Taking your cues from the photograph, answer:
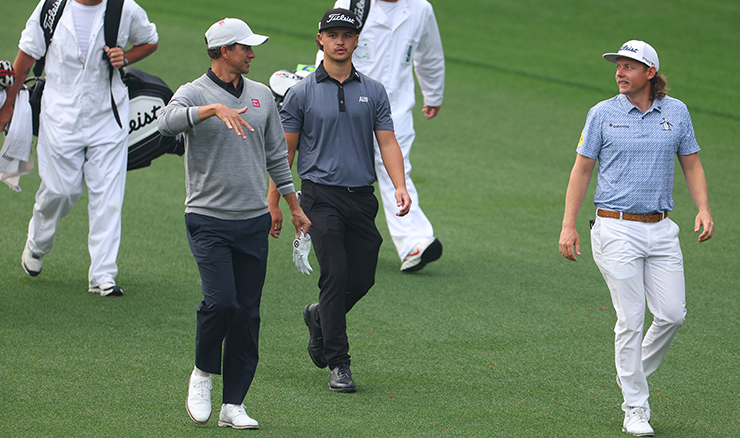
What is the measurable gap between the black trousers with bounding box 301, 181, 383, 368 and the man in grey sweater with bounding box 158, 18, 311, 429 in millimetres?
705

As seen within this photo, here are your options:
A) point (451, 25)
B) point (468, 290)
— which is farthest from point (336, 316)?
point (451, 25)

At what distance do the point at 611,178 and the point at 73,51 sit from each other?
4.03 m

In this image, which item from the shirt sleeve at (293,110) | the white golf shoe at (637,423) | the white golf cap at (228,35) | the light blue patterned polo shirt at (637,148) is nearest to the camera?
the white golf cap at (228,35)

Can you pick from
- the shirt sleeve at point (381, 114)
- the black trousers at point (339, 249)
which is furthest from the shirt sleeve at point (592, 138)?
the black trousers at point (339, 249)

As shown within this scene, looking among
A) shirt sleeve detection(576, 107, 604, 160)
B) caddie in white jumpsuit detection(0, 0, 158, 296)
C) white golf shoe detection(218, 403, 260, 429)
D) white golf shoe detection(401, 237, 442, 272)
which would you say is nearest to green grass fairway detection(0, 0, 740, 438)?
white golf shoe detection(218, 403, 260, 429)

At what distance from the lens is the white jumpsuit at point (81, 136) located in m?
6.46

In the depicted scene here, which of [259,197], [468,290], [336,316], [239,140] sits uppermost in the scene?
[239,140]

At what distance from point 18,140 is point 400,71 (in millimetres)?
3181

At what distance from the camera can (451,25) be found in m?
20.6

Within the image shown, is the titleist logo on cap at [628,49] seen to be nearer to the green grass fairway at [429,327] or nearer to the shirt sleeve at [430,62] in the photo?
the green grass fairway at [429,327]

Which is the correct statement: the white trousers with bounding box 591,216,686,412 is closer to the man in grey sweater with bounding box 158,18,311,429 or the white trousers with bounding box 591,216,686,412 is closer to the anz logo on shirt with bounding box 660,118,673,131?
the anz logo on shirt with bounding box 660,118,673,131

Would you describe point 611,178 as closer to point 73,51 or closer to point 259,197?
point 259,197

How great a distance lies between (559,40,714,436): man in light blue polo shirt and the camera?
4621mm

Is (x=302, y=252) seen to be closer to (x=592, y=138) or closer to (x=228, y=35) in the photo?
(x=228, y=35)
